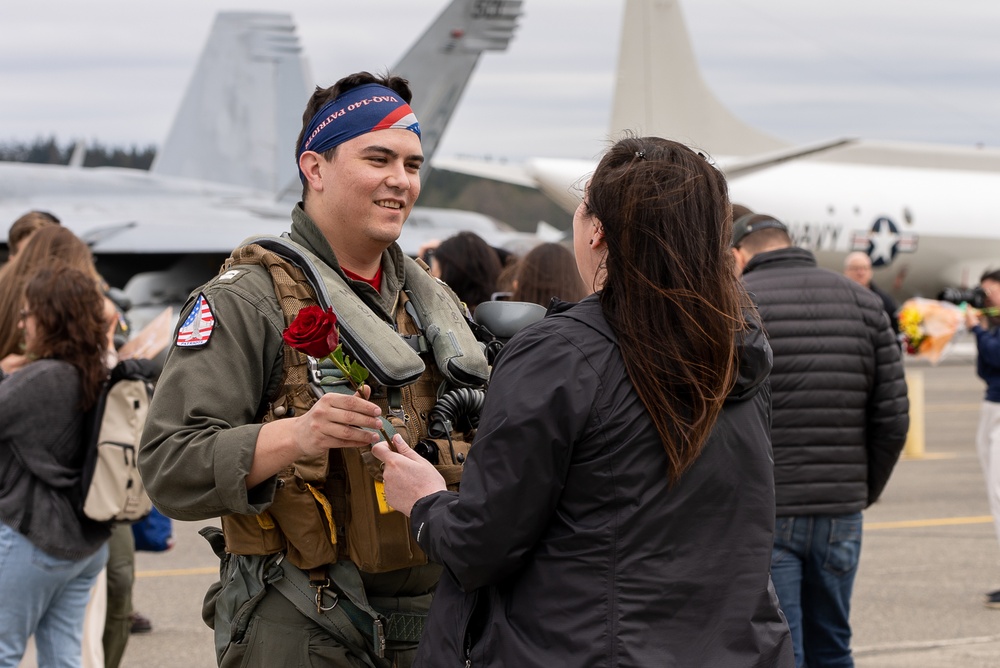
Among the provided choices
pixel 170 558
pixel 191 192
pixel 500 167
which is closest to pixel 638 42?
pixel 500 167

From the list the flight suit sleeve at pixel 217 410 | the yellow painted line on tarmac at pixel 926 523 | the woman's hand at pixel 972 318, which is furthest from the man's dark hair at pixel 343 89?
the yellow painted line on tarmac at pixel 926 523

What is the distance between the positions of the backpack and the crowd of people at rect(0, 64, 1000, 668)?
1515mm

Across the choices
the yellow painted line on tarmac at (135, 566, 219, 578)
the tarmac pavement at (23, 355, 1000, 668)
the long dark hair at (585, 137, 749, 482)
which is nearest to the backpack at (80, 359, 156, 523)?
the tarmac pavement at (23, 355, 1000, 668)

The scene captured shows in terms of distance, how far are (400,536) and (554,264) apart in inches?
116

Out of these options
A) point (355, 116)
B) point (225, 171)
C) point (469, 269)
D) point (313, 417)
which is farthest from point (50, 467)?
point (225, 171)

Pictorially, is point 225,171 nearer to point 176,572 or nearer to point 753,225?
point 176,572

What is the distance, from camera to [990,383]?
7043 mm

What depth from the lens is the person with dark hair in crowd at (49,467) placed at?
3.96 m

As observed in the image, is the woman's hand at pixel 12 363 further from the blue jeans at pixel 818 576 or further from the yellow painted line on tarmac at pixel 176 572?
the yellow painted line on tarmac at pixel 176 572

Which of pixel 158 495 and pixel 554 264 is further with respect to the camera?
pixel 554 264

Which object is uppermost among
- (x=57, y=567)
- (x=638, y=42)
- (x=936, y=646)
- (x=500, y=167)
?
(x=57, y=567)

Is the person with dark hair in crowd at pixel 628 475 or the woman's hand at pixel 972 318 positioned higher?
the person with dark hair in crowd at pixel 628 475

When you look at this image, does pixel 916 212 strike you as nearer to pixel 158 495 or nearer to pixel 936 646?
pixel 936 646

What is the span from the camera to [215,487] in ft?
7.51
